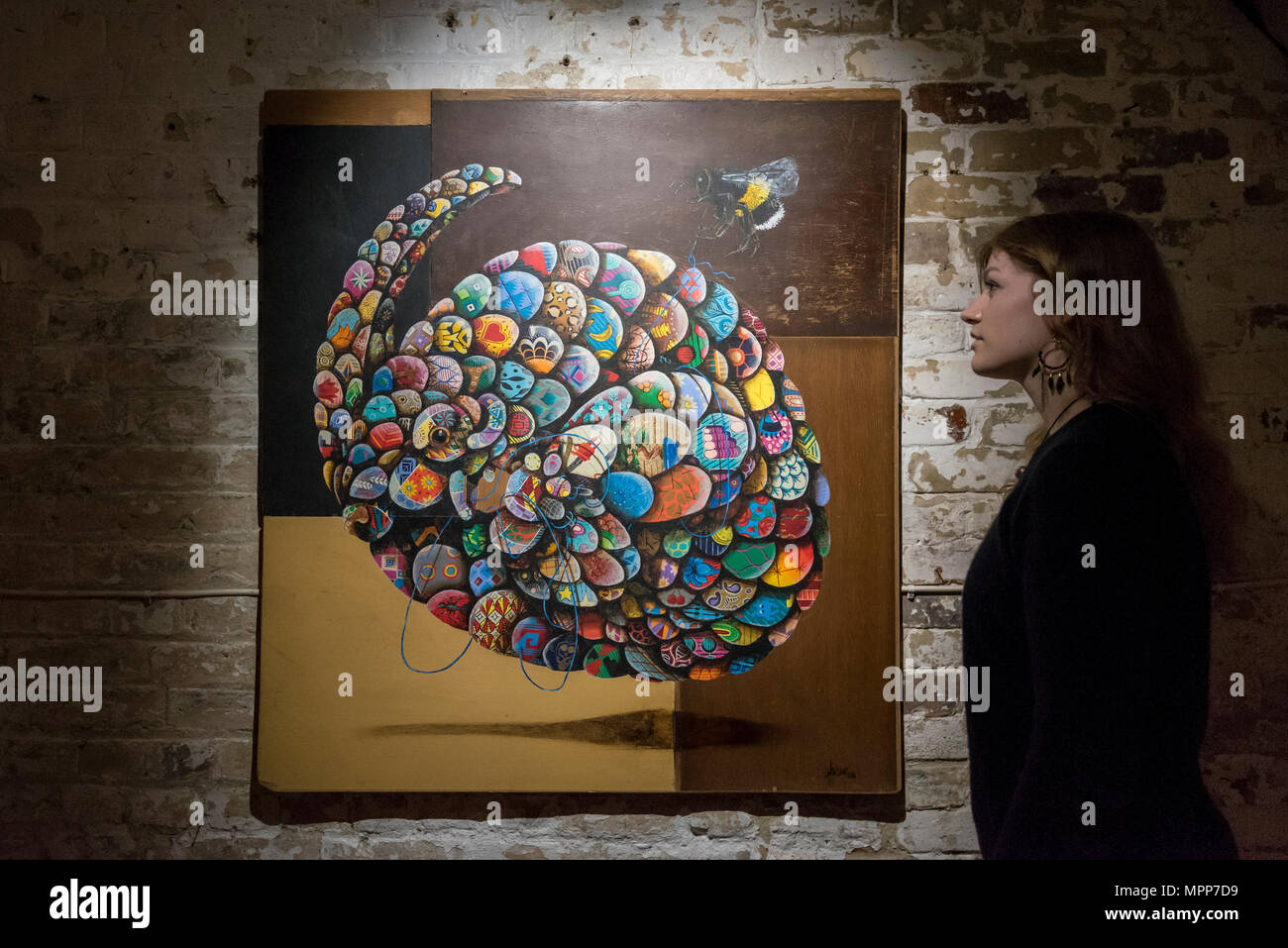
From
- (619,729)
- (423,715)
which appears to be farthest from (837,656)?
(423,715)

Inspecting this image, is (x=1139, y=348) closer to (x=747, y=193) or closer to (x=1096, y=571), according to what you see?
(x=1096, y=571)

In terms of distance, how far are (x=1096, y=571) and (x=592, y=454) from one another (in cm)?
109

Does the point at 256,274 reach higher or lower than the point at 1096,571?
higher

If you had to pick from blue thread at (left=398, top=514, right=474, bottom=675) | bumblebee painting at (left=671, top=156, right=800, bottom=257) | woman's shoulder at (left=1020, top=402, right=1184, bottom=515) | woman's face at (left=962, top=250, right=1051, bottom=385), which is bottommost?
blue thread at (left=398, top=514, right=474, bottom=675)

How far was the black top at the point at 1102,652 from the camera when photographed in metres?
1.52

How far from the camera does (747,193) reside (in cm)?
173

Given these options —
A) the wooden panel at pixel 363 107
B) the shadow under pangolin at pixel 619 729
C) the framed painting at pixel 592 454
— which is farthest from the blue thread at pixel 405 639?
the wooden panel at pixel 363 107

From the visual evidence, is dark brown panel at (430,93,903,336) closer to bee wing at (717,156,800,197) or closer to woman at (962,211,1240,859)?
bee wing at (717,156,800,197)

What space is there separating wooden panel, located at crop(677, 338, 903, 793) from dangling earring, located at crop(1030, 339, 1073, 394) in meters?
0.31

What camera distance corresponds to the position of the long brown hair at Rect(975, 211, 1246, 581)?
1.67 meters

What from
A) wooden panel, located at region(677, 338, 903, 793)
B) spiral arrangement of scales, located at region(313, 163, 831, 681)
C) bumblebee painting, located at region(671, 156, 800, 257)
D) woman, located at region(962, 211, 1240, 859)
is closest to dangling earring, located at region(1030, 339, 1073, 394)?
woman, located at region(962, 211, 1240, 859)

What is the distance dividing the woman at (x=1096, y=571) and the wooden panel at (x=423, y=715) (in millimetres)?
744

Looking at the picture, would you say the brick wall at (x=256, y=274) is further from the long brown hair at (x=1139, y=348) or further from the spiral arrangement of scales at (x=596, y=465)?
the spiral arrangement of scales at (x=596, y=465)

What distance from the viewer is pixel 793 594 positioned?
5.65 ft
